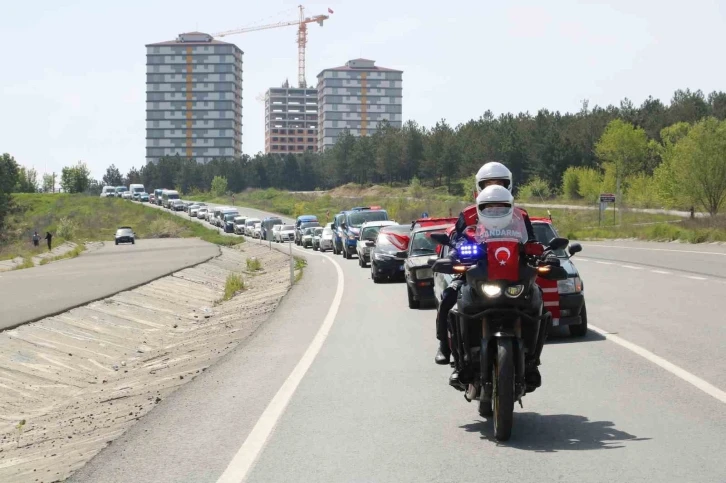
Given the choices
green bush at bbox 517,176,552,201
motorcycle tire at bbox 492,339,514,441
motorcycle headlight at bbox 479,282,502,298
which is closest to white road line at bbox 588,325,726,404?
motorcycle tire at bbox 492,339,514,441

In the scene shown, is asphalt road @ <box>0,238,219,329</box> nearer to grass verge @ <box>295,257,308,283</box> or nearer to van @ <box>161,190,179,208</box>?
grass verge @ <box>295,257,308,283</box>

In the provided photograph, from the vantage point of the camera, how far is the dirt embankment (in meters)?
9.72

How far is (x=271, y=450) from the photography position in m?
7.63

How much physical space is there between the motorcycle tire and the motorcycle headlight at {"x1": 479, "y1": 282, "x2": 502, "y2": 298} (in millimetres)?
330

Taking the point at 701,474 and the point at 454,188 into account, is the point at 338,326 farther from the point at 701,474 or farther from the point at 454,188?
the point at 454,188

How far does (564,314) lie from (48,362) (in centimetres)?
904

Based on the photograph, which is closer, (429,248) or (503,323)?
(503,323)

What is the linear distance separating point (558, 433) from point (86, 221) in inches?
4839

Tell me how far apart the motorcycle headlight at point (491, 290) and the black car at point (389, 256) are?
68.5ft

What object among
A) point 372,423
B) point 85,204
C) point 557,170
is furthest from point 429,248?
point 85,204

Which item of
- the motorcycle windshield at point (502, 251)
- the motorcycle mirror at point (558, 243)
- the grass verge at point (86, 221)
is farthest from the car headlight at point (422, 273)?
the grass verge at point (86, 221)

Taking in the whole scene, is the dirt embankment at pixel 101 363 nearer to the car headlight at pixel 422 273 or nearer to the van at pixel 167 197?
the car headlight at pixel 422 273

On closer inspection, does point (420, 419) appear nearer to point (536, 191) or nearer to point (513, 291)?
point (513, 291)

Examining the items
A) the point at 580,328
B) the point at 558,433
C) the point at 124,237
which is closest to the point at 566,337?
the point at 580,328
